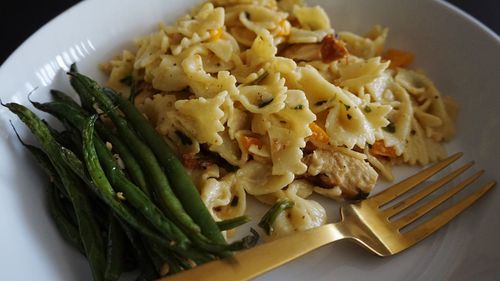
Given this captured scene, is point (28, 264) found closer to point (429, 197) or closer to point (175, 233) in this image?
point (175, 233)

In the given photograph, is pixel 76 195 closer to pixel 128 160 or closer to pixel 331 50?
pixel 128 160

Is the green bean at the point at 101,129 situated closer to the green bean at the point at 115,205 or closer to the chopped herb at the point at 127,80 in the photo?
the green bean at the point at 115,205

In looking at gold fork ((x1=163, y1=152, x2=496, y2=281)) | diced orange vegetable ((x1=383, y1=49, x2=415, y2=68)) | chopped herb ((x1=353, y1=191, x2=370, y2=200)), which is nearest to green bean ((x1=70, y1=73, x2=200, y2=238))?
gold fork ((x1=163, y1=152, x2=496, y2=281))

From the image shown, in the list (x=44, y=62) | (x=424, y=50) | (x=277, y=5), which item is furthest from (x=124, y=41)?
(x=424, y=50)

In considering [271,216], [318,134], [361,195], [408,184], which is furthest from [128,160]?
[408,184]

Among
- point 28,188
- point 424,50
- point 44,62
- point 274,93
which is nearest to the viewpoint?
point 28,188

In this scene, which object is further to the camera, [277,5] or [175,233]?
[277,5]
